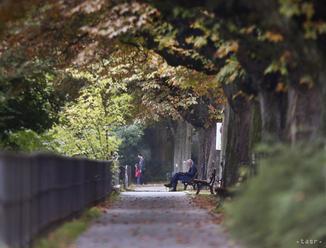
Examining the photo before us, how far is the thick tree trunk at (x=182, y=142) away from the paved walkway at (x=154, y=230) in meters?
31.2

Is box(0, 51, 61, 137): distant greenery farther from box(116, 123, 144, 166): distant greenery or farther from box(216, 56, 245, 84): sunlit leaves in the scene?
box(116, 123, 144, 166): distant greenery

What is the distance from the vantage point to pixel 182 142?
6125 centimetres

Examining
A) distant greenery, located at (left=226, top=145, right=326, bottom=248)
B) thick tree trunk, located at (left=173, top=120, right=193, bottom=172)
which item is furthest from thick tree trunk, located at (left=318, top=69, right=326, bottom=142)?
thick tree trunk, located at (left=173, top=120, right=193, bottom=172)

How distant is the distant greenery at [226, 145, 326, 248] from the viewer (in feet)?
34.6

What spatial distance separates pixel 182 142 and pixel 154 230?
42.9m

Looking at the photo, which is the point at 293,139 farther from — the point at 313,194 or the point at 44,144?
the point at 44,144

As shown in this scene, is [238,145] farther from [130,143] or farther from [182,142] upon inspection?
[130,143]

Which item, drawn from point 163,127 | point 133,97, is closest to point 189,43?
point 133,97

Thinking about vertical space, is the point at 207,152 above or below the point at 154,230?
above

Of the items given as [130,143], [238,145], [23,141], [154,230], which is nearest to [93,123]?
[23,141]

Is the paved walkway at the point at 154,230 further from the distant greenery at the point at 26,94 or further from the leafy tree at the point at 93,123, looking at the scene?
the leafy tree at the point at 93,123

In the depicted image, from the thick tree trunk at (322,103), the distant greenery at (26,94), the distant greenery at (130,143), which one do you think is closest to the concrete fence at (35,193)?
the thick tree trunk at (322,103)

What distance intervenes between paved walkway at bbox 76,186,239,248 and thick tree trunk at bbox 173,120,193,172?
31.2m

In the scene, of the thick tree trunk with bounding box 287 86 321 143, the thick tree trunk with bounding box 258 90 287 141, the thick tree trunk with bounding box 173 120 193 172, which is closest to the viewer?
the thick tree trunk with bounding box 287 86 321 143
